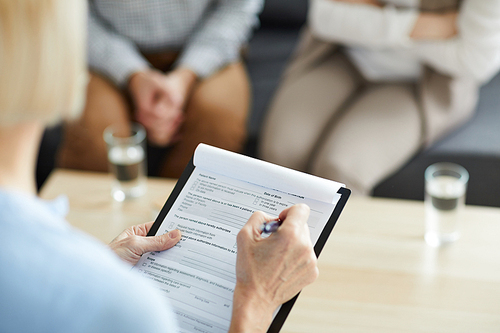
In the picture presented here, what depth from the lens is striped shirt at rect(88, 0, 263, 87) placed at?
1708 mm

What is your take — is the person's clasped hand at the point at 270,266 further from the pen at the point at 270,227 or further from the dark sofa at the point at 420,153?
the dark sofa at the point at 420,153

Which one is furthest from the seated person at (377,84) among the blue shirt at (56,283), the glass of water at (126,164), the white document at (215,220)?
the blue shirt at (56,283)

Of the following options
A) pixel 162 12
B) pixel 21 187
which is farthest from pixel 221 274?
pixel 162 12

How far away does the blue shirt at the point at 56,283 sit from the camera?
39 cm

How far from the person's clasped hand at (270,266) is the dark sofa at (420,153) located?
1.05 metres

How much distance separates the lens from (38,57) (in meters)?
0.53

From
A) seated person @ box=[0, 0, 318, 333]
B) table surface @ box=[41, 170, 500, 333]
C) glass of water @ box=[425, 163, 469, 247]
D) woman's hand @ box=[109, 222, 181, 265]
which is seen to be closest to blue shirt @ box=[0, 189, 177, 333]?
seated person @ box=[0, 0, 318, 333]

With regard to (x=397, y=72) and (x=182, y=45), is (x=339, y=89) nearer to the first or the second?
(x=397, y=72)

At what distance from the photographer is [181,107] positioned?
5.56 feet

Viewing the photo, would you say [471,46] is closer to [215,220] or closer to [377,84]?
[377,84]

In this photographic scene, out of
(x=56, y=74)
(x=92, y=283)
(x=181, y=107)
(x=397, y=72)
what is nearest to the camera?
(x=92, y=283)

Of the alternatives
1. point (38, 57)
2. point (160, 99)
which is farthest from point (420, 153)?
point (38, 57)

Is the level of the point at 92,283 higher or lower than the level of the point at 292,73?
higher

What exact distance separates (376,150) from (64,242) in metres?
1.19
